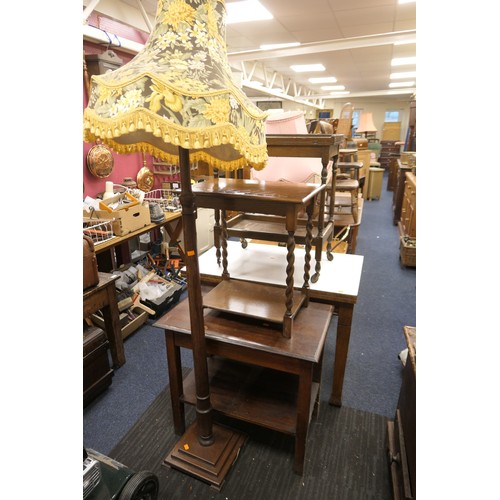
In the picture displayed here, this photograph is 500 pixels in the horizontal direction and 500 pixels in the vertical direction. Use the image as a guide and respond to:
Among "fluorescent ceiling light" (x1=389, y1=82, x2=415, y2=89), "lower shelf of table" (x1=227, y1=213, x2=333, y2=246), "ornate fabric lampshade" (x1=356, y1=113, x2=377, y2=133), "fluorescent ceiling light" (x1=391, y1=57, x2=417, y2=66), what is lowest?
"lower shelf of table" (x1=227, y1=213, x2=333, y2=246)

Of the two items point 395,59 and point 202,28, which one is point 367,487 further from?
point 395,59

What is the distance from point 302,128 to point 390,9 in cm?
313

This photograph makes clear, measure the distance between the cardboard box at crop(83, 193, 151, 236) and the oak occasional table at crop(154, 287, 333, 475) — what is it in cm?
127

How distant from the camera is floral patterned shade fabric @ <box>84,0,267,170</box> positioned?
2.59ft

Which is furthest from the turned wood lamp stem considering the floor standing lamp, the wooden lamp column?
the floor standing lamp

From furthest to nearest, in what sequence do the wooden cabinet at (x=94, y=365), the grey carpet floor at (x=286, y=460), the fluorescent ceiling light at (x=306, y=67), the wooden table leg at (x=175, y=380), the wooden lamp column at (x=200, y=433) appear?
1. the fluorescent ceiling light at (x=306, y=67)
2. the wooden cabinet at (x=94, y=365)
3. the wooden table leg at (x=175, y=380)
4. the grey carpet floor at (x=286, y=460)
5. the wooden lamp column at (x=200, y=433)

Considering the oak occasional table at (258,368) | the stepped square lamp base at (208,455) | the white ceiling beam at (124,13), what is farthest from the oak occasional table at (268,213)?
the white ceiling beam at (124,13)

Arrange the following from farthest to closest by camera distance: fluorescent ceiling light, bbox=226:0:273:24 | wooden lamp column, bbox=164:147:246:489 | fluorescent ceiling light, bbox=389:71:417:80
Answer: fluorescent ceiling light, bbox=389:71:417:80, fluorescent ceiling light, bbox=226:0:273:24, wooden lamp column, bbox=164:147:246:489

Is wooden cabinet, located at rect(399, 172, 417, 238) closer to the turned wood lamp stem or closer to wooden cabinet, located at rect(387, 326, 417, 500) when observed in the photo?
wooden cabinet, located at rect(387, 326, 417, 500)

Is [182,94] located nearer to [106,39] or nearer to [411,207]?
[106,39]

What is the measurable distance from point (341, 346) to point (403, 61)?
802cm

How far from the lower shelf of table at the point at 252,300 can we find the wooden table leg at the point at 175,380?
305mm

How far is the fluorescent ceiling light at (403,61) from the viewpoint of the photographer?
7.08 m

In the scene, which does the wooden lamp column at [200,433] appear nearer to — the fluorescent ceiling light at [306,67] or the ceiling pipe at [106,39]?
the ceiling pipe at [106,39]
